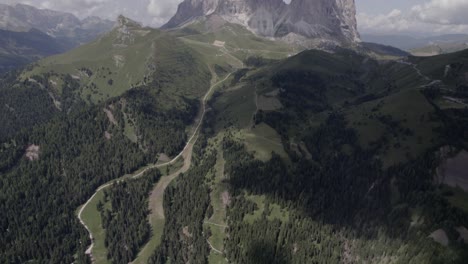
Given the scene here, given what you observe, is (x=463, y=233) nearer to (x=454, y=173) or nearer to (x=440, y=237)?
(x=440, y=237)

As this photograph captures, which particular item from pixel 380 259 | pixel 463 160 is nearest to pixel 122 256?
pixel 380 259

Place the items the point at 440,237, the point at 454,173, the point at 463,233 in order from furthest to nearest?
the point at 454,173 → the point at 440,237 → the point at 463,233

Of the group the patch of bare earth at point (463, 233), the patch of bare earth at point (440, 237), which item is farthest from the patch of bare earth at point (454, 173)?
the patch of bare earth at point (440, 237)

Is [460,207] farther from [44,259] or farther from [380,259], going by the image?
[44,259]

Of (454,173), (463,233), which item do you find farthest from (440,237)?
(454,173)

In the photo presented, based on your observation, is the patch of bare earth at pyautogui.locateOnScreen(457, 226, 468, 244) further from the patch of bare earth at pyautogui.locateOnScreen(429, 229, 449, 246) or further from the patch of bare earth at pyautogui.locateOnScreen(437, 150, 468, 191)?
the patch of bare earth at pyautogui.locateOnScreen(437, 150, 468, 191)

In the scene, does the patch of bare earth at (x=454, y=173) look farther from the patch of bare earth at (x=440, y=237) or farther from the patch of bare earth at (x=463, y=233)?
the patch of bare earth at (x=440, y=237)
